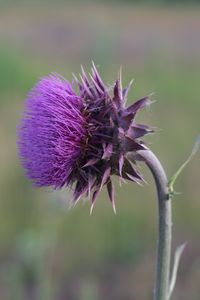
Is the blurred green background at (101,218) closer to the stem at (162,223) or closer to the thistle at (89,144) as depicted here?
the thistle at (89,144)

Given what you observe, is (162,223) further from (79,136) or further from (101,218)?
(101,218)

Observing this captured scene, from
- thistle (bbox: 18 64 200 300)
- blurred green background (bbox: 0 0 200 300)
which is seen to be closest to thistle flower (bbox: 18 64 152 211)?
thistle (bbox: 18 64 200 300)

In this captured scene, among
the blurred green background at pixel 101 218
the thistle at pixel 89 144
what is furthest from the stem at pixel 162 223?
the blurred green background at pixel 101 218

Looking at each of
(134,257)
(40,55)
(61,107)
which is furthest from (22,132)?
(40,55)

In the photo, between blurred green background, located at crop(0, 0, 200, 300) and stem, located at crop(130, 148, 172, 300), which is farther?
blurred green background, located at crop(0, 0, 200, 300)

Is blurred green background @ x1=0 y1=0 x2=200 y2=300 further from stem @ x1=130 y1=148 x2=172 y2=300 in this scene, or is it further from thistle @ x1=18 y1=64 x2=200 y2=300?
stem @ x1=130 y1=148 x2=172 y2=300
